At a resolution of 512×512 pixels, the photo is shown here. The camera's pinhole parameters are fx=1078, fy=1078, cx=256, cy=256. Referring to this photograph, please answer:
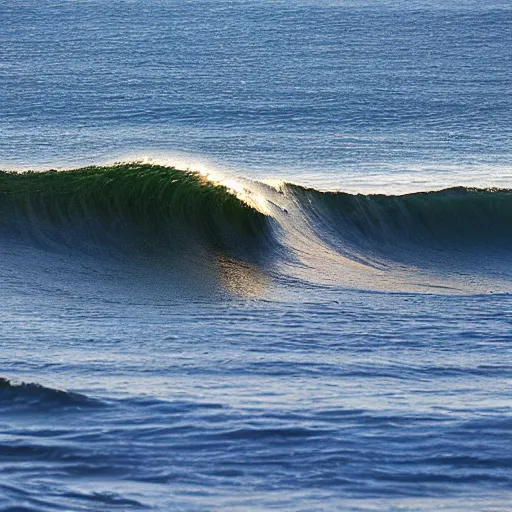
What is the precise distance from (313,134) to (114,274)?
23.6ft

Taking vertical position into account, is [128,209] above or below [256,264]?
above

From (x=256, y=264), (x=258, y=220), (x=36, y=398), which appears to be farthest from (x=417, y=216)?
(x=36, y=398)

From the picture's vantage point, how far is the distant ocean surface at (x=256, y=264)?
6.29 metres

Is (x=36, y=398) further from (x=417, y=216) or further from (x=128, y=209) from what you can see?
(x=417, y=216)

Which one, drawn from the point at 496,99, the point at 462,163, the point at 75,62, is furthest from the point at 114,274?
the point at 75,62

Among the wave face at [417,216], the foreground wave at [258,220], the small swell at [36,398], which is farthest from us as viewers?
the wave face at [417,216]

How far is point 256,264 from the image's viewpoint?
476 inches

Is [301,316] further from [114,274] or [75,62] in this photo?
[75,62]

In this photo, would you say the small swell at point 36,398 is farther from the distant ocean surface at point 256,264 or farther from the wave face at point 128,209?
the wave face at point 128,209

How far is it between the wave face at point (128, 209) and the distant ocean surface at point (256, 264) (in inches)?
1.6

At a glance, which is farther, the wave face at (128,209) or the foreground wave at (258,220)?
the wave face at (128,209)

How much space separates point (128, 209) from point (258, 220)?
172cm

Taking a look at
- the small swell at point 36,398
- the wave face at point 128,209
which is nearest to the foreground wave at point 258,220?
the wave face at point 128,209

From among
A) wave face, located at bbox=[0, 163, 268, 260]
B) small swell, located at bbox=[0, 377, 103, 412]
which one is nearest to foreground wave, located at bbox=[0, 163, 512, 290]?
wave face, located at bbox=[0, 163, 268, 260]
